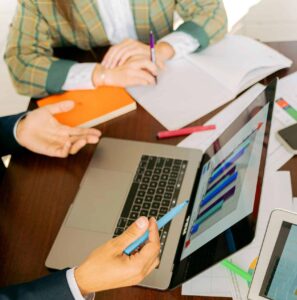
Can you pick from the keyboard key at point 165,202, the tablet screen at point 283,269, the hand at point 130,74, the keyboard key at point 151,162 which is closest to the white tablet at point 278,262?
the tablet screen at point 283,269

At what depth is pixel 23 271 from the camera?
823 mm

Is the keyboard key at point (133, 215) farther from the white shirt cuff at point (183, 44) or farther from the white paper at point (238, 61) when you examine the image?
the white shirt cuff at point (183, 44)

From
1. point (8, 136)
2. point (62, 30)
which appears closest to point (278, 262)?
point (8, 136)

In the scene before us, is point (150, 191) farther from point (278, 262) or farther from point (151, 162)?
point (278, 262)

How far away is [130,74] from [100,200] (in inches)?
16.6

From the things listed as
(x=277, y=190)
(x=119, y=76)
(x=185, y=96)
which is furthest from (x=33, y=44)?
(x=277, y=190)

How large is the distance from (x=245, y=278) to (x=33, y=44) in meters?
0.96

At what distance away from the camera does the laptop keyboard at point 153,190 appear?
871mm

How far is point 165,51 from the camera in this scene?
1.21m

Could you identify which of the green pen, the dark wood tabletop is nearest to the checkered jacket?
the dark wood tabletop

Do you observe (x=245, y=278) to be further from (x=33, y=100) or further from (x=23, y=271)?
(x=33, y=100)

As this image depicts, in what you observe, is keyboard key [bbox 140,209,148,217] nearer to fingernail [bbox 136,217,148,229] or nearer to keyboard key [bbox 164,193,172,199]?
keyboard key [bbox 164,193,172,199]

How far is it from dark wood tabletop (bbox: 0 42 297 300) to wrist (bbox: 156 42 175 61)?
8.3 inches

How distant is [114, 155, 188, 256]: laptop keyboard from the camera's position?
0.87m
